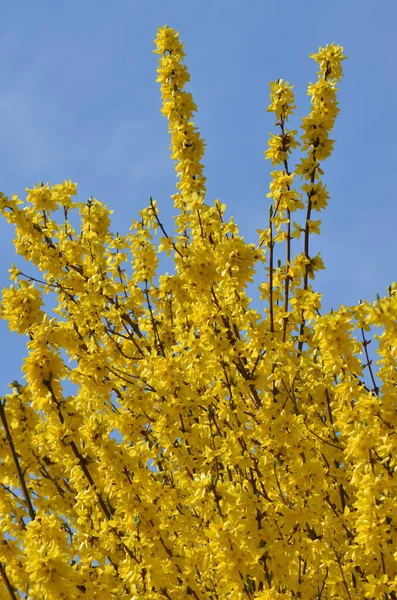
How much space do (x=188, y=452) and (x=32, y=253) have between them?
2.34 metres

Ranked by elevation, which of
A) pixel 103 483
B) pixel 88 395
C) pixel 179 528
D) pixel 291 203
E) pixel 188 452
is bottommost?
pixel 179 528

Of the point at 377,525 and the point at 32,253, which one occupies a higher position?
the point at 32,253

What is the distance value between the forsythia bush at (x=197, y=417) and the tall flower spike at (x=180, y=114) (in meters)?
0.01

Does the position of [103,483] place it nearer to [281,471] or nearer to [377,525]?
A: [281,471]

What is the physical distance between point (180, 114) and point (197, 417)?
111 inches

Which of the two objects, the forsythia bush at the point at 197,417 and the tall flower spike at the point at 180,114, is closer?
the forsythia bush at the point at 197,417

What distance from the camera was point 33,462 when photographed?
597 centimetres

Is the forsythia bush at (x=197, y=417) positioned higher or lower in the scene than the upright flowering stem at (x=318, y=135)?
lower

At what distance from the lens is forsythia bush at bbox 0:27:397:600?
454 centimetres

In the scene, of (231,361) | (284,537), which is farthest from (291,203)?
(284,537)

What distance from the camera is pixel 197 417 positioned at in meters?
6.05

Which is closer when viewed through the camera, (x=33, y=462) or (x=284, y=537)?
(x=284, y=537)

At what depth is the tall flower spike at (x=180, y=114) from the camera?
22.2 feet

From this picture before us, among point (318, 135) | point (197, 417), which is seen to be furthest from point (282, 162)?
point (197, 417)
